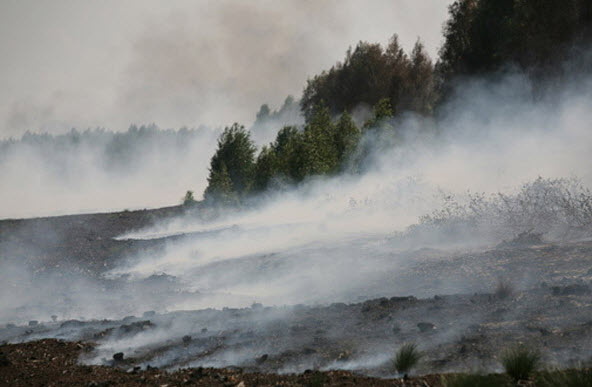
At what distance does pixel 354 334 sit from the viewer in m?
8.55

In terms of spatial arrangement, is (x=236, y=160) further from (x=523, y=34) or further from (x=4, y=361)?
(x=4, y=361)

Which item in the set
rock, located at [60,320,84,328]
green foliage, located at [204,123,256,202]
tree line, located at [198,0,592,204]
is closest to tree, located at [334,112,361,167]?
tree line, located at [198,0,592,204]

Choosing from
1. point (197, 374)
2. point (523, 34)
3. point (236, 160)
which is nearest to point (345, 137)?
point (236, 160)

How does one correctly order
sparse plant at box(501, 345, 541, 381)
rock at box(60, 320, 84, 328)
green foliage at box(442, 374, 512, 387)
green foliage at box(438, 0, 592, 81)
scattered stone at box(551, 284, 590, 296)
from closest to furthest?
green foliage at box(442, 374, 512, 387), sparse plant at box(501, 345, 541, 381), scattered stone at box(551, 284, 590, 296), rock at box(60, 320, 84, 328), green foliage at box(438, 0, 592, 81)

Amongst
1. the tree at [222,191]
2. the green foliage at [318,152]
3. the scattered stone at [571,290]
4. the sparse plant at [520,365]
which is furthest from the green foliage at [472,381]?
the tree at [222,191]

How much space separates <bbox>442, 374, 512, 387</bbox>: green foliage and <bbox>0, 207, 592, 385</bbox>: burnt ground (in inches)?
20.9


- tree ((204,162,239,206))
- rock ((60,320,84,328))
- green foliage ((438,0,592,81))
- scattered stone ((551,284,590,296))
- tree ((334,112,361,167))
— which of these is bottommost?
scattered stone ((551,284,590,296))

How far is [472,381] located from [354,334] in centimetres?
360

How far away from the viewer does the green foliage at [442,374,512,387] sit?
5045 millimetres

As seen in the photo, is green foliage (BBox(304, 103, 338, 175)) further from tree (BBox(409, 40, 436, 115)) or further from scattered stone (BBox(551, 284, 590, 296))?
scattered stone (BBox(551, 284, 590, 296))

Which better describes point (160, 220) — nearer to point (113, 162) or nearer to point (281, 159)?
point (281, 159)

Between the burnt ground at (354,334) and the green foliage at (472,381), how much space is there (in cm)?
53

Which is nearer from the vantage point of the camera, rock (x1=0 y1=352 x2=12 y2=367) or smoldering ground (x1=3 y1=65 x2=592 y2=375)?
smoldering ground (x1=3 y1=65 x2=592 y2=375)

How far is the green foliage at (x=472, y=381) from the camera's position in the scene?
5045mm
